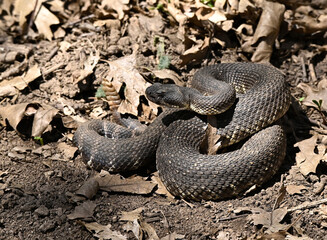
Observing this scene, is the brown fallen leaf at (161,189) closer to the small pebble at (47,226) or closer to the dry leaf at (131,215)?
the dry leaf at (131,215)

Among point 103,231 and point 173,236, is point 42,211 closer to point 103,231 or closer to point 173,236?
point 103,231

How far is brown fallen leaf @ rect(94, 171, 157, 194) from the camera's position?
695 centimetres

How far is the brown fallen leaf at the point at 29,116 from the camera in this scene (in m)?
8.02

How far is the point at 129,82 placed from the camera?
28.9 ft

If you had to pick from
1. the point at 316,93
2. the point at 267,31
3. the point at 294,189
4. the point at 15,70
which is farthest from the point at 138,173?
the point at 267,31

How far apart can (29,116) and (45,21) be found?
10.3 feet

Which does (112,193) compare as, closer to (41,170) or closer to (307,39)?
(41,170)

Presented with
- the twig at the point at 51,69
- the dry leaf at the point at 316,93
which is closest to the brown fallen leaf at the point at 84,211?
the twig at the point at 51,69

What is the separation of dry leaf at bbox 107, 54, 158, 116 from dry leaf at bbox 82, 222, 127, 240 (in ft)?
9.74

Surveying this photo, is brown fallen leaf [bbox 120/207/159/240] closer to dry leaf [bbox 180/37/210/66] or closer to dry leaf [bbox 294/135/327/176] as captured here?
dry leaf [bbox 294/135/327/176]

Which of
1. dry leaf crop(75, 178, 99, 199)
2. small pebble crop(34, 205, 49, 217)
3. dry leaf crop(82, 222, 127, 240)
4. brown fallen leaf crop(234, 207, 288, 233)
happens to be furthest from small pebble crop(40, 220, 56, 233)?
brown fallen leaf crop(234, 207, 288, 233)

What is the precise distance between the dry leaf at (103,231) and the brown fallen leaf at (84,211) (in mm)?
177

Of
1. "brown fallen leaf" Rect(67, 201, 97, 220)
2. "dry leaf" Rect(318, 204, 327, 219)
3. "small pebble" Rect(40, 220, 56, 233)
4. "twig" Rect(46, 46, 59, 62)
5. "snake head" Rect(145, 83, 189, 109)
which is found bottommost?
"small pebble" Rect(40, 220, 56, 233)

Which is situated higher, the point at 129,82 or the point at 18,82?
the point at 129,82
